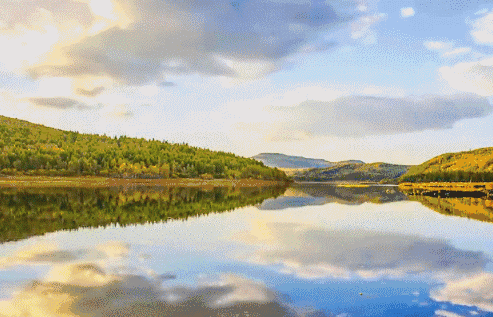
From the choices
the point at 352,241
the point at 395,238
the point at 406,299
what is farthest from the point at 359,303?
the point at 395,238

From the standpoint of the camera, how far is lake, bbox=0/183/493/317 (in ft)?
56.9

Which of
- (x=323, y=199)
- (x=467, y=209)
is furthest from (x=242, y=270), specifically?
(x=323, y=199)

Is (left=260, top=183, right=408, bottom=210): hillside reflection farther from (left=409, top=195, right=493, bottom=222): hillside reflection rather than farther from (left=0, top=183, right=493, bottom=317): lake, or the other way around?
(left=0, top=183, right=493, bottom=317): lake

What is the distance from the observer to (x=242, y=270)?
23.7m

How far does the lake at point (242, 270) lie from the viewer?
1733cm

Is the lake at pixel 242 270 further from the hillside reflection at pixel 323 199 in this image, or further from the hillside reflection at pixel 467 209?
the hillside reflection at pixel 323 199

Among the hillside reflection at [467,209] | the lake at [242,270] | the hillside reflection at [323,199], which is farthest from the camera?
the hillside reflection at [323,199]

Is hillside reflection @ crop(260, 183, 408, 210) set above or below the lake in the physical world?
above

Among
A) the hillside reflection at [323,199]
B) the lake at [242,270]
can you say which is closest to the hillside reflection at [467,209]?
the hillside reflection at [323,199]

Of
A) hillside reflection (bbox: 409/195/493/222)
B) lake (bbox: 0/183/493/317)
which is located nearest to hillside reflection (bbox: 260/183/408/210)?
hillside reflection (bbox: 409/195/493/222)

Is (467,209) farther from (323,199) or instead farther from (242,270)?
(242,270)

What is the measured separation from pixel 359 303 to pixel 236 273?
7.60 meters

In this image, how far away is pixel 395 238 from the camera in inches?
1478

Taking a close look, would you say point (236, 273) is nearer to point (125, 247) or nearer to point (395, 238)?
point (125, 247)
